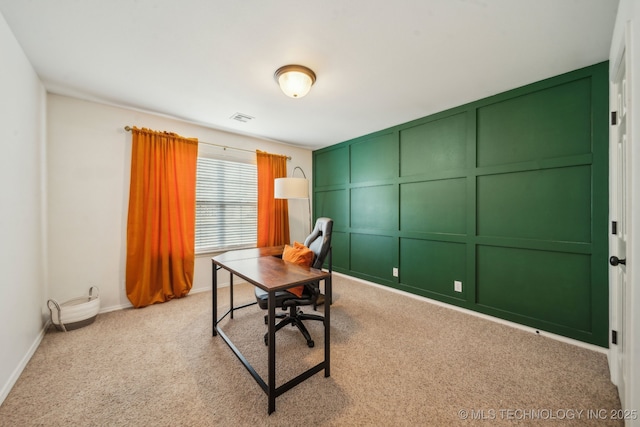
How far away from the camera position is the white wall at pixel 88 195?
2.48 metres

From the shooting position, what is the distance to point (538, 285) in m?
2.26

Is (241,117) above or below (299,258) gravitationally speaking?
above

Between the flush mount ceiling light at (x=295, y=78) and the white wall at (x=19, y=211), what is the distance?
5.80 feet

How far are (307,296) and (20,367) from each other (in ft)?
6.85

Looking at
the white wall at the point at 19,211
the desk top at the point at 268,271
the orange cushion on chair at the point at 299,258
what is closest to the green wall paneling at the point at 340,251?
the orange cushion on chair at the point at 299,258

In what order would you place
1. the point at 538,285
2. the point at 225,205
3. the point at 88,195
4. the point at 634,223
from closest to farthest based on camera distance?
the point at 634,223 → the point at 538,285 → the point at 88,195 → the point at 225,205

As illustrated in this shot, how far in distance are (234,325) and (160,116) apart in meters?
2.75

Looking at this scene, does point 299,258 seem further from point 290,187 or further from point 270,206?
point 270,206

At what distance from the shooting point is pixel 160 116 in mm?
3064

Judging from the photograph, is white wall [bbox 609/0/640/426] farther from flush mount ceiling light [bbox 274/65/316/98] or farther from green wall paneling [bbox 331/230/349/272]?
green wall paneling [bbox 331/230/349/272]

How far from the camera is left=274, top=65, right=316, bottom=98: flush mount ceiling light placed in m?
1.99

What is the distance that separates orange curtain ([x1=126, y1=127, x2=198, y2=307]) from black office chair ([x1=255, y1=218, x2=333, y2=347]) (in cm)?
163

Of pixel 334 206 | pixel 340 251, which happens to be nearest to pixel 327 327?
pixel 340 251

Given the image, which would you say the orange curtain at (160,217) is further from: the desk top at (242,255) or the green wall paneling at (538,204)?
the green wall paneling at (538,204)
